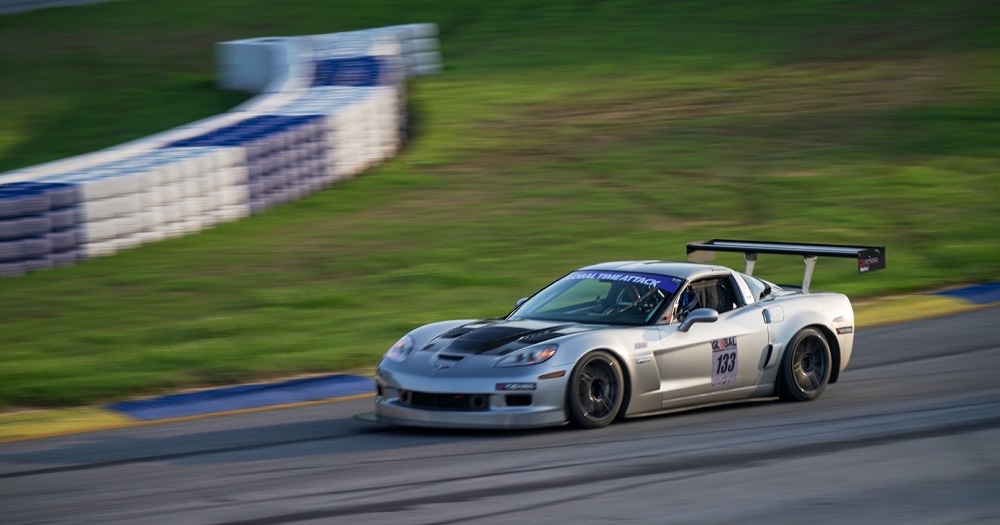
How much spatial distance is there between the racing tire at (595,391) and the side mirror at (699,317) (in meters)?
0.66

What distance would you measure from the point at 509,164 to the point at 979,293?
26.2 ft

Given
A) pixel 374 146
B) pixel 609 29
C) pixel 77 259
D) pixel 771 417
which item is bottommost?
pixel 771 417

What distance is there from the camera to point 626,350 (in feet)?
29.1

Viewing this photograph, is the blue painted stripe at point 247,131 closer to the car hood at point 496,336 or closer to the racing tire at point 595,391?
the car hood at point 496,336

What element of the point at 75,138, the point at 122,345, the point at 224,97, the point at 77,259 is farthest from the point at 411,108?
the point at 122,345

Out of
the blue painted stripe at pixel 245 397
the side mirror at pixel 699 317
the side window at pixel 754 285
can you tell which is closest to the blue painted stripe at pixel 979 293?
the side window at pixel 754 285

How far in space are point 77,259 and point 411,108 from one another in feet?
34.9

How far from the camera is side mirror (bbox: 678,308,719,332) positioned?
9.13m

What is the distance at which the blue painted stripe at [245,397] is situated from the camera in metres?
9.96

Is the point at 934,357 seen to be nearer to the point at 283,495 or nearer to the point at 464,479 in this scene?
the point at 464,479

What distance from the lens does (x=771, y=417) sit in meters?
9.33

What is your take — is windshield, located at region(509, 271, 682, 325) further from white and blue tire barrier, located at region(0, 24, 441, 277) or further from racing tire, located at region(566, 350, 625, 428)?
white and blue tire barrier, located at region(0, 24, 441, 277)

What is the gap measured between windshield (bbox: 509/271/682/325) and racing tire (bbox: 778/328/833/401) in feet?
3.63

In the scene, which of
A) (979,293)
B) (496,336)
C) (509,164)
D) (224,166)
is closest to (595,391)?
(496,336)
